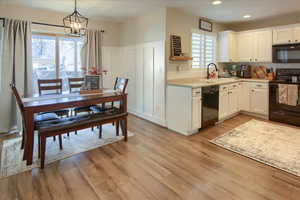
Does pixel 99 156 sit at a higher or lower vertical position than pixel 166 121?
lower

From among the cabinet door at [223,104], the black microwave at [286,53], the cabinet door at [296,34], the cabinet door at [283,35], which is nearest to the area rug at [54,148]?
the cabinet door at [223,104]

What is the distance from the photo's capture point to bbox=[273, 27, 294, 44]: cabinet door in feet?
14.2

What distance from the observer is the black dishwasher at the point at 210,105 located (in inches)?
149

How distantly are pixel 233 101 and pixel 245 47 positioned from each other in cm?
158

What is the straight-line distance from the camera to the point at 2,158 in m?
2.70

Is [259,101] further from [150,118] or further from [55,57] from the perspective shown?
[55,57]

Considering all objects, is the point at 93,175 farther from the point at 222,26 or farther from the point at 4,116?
the point at 222,26

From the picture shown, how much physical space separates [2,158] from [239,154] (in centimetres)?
340

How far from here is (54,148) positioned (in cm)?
302

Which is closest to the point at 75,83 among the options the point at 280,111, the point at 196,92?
the point at 196,92

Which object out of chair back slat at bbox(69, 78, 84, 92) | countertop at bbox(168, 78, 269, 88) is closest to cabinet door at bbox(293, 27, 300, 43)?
countertop at bbox(168, 78, 269, 88)

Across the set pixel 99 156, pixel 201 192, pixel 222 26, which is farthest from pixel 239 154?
pixel 222 26

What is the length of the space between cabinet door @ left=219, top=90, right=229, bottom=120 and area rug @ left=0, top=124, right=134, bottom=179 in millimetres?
2051

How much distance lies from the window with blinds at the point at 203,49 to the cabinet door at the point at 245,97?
105 centimetres
